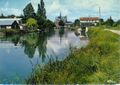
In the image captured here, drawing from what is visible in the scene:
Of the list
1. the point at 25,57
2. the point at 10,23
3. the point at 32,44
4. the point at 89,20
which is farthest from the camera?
the point at 10,23

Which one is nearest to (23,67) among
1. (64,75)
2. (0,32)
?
(64,75)

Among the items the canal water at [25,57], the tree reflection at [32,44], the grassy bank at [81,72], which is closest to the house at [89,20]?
the tree reflection at [32,44]

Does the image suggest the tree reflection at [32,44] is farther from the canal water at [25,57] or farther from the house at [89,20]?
the house at [89,20]

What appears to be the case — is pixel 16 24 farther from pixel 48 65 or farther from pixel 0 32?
pixel 48 65

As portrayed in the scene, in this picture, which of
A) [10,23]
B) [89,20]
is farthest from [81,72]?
[10,23]

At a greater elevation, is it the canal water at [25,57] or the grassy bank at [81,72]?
the grassy bank at [81,72]

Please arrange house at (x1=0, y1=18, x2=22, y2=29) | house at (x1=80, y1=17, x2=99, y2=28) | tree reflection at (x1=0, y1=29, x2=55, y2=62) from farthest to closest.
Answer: house at (x1=0, y1=18, x2=22, y2=29) → house at (x1=80, y1=17, x2=99, y2=28) → tree reflection at (x1=0, y1=29, x2=55, y2=62)

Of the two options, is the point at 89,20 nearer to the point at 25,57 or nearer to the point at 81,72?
the point at 25,57

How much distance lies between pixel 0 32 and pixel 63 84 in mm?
39224

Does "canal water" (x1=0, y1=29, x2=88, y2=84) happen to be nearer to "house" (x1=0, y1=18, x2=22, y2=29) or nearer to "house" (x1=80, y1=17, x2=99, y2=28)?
"house" (x1=80, y1=17, x2=99, y2=28)

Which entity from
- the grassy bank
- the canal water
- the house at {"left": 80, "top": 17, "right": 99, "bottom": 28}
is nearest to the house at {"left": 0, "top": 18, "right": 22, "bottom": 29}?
the house at {"left": 80, "top": 17, "right": 99, "bottom": 28}

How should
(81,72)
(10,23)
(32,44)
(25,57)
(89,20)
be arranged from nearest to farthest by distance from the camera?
1. (81,72)
2. (25,57)
3. (32,44)
4. (89,20)
5. (10,23)

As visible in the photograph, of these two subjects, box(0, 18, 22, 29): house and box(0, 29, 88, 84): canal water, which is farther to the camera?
box(0, 18, 22, 29): house

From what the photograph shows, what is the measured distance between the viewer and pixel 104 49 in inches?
495
